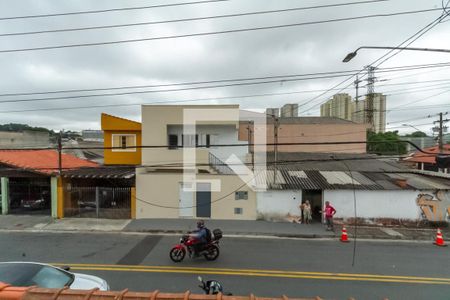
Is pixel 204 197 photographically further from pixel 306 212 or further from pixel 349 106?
pixel 349 106

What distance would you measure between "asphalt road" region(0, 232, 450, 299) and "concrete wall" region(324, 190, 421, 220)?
306 centimetres

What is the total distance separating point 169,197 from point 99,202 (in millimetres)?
4119

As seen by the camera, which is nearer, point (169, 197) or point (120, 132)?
point (169, 197)

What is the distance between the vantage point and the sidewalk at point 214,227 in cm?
1316

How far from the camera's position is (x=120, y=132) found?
19.1 m

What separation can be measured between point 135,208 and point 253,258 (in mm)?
8517

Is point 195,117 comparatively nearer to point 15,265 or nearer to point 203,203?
point 203,203

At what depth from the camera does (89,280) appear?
20.5 ft

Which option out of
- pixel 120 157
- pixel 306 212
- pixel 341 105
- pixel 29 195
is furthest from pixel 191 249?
pixel 341 105

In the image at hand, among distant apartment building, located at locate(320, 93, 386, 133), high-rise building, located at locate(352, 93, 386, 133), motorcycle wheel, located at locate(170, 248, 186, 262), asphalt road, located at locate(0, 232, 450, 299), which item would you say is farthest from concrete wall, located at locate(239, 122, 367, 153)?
motorcycle wheel, located at locate(170, 248, 186, 262)

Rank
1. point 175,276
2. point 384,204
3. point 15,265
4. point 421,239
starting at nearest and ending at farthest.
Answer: point 15,265, point 175,276, point 421,239, point 384,204

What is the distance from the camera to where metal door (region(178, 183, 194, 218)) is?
51.5 ft

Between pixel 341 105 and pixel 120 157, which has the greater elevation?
pixel 341 105

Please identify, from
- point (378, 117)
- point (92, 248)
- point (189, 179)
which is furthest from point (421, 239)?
point (378, 117)
